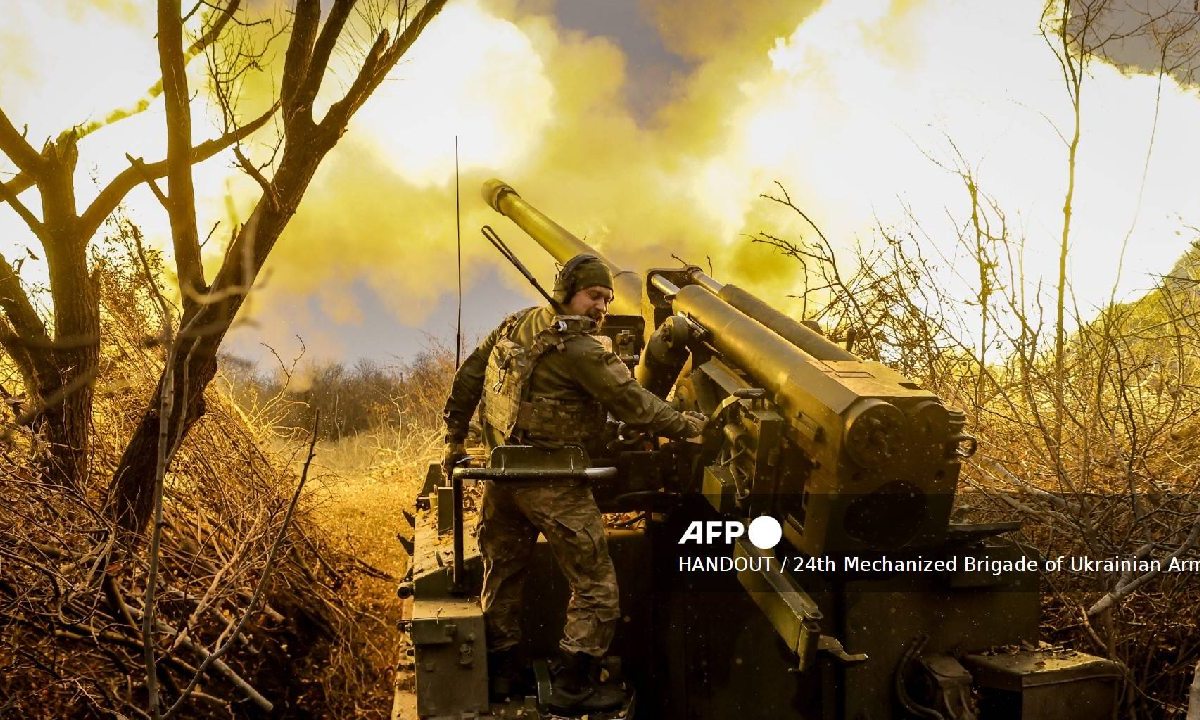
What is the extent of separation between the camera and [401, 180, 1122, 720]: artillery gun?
3541 mm

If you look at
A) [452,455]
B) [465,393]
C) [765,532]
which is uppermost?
[465,393]

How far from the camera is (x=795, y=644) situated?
351cm

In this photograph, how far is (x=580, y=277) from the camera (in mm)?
4422

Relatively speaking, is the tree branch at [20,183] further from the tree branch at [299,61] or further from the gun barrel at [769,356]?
the gun barrel at [769,356]

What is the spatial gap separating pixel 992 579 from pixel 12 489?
467 centimetres

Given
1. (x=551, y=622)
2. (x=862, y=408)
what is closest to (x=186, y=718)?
(x=551, y=622)

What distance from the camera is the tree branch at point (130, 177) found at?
5438 mm

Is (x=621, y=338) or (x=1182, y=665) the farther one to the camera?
(x=621, y=338)

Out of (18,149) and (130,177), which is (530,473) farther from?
(18,149)

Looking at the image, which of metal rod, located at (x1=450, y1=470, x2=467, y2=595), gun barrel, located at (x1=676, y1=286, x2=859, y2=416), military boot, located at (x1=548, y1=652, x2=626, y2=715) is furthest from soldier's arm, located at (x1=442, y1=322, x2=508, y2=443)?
military boot, located at (x1=548, y1=652, x2=626, y2=715)

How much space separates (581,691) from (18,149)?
169 inches

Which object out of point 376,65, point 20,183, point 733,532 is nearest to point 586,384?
point 733,532

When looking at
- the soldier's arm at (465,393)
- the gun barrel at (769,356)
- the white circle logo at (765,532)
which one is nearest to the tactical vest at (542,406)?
the soldier's arm at (465,393)

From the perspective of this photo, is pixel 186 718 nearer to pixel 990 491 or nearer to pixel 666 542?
pixel 666 542
